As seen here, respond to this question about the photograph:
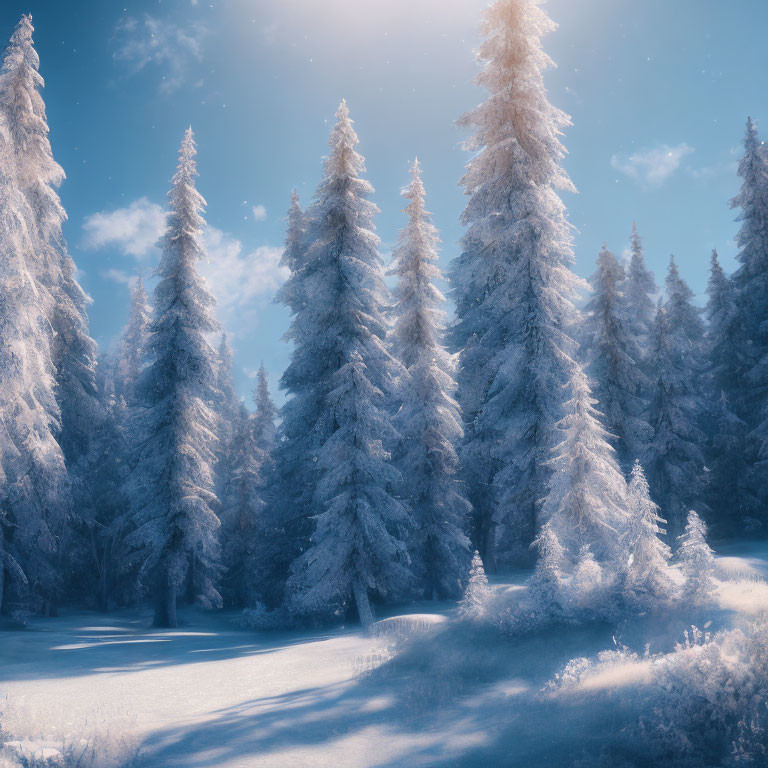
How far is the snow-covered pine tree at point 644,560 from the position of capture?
384 inches

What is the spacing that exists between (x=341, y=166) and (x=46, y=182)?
1125 centimetres

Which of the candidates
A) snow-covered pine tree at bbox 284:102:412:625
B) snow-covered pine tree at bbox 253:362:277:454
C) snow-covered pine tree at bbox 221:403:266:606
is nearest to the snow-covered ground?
snow-covered pine tree at bbox 284:102:412:625

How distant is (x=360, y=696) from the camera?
9.87 metres

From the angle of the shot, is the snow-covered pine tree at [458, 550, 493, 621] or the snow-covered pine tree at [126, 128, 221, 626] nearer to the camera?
the snow-covered pine tree at [458, 550, 493, 621]

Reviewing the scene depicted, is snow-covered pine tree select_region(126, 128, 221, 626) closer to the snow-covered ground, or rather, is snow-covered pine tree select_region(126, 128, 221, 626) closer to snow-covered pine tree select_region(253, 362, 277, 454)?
the snow-covered ground

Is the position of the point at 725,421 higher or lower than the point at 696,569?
higher

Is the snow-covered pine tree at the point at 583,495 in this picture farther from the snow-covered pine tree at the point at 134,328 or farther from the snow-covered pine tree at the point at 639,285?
the snow-covered pine tree at the point at 134,328

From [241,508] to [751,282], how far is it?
3078cm

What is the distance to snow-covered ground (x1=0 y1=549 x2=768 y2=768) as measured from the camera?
7.23 m

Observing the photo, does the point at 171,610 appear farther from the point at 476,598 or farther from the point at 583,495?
the point at 583,495

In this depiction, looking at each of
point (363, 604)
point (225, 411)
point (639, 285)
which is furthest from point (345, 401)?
point (225, 411)

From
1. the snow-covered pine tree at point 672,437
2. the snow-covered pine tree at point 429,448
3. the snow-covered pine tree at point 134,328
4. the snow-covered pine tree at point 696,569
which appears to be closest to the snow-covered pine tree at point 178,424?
the snow-covered pine tree at point 429,448

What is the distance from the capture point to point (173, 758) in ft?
24.3

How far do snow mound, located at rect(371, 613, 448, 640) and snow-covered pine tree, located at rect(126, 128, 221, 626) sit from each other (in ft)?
27.0
